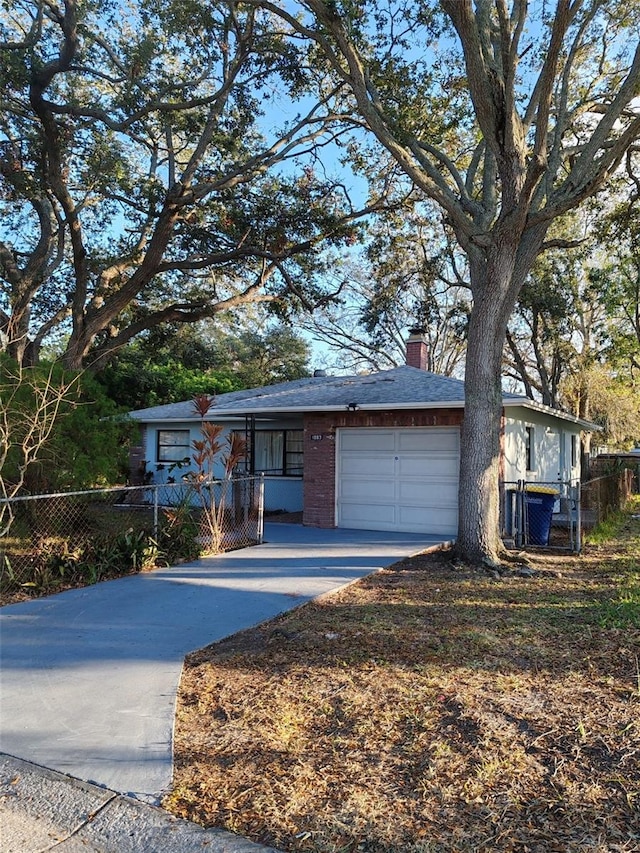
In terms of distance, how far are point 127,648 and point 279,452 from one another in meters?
11.7

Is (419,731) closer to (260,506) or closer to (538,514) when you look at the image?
(260,506)

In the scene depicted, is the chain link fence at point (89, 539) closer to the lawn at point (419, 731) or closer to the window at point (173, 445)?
the lawn at point (419, 731)

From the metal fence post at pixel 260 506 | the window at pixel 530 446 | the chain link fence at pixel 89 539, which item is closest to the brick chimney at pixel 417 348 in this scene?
the window at pixel 530 446

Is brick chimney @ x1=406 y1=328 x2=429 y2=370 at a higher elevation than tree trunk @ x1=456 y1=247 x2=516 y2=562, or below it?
higher

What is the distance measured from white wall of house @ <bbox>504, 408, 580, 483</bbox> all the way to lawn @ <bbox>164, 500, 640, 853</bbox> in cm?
639

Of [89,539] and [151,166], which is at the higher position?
[151,166]

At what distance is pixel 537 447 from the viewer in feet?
51.3

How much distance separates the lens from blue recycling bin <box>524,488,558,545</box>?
1140 cm

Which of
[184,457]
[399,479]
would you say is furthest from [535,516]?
[184,457]

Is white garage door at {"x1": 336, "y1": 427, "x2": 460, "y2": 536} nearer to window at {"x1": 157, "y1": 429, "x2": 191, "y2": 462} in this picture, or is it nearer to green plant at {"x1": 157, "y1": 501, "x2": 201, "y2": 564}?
green plant at {"x1": 157, "y1": 501, "x2": 201, "y2": 564}

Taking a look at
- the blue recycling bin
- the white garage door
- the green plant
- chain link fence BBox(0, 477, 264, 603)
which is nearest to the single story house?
the white garage door

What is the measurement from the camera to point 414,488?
41.9ft

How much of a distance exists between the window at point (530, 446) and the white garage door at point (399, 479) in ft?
9.81

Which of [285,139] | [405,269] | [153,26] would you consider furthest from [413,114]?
[405,269]
